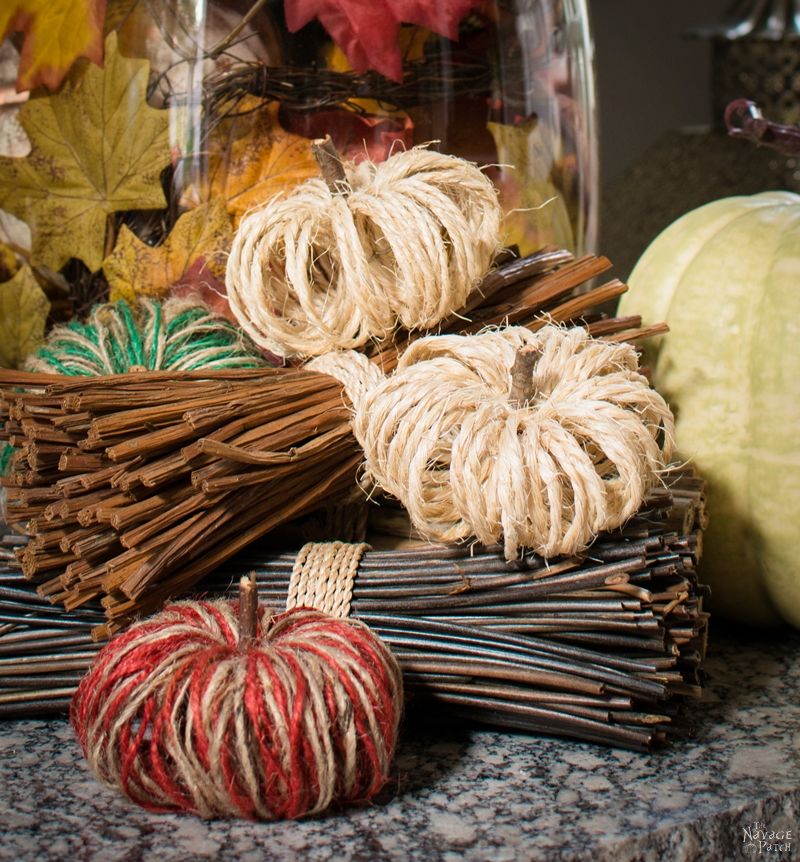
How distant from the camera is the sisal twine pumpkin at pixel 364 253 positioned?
2.47ft

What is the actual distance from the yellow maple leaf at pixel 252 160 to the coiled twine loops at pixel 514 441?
0.65 ft

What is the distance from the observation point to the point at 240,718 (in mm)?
578

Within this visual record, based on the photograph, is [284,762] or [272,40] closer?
[284,762]

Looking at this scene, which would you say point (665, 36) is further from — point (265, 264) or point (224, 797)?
point (224, 797)

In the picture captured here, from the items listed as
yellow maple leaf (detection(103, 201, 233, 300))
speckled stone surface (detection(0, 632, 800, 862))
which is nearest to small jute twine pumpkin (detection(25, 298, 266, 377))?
yellow maple leaf (detection(103, 201, 233, 300))

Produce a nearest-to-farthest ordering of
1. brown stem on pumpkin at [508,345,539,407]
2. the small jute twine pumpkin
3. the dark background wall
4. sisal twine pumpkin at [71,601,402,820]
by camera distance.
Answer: sisal twine pumpkin at [71,601,402,820], brown stem on pumpkin at [508,345,539,407], the small jute twine pumpkin, the dark background wall

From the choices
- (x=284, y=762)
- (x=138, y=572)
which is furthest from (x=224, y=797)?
(x=138, y=572)

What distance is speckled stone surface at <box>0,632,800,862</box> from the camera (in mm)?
588

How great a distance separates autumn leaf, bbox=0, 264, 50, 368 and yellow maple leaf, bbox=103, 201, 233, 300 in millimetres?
61

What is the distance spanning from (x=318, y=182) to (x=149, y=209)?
15 cm

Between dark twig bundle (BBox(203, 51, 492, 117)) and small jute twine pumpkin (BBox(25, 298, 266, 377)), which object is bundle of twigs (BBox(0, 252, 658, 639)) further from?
dark twig bundle (BBox(203, 51, 492, 117))

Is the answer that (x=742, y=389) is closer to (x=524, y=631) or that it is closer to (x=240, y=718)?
(x=524, y=631)

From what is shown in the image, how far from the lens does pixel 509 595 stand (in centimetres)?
69

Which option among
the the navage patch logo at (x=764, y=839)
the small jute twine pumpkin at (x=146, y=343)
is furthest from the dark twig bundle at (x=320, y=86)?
the the navage patch logo at (x=764, y=839)
